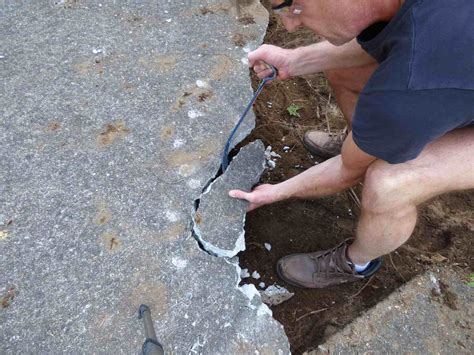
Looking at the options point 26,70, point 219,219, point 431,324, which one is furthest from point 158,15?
point 431,324

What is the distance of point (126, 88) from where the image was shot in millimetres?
2186

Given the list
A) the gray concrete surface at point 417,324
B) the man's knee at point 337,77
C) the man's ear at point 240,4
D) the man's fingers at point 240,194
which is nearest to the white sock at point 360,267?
the gray concrete surface at point 417,324

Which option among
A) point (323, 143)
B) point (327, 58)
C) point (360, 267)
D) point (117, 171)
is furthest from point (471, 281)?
point (117, 171)

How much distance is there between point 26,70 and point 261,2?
152 cm

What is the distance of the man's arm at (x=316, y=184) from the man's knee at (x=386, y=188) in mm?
122

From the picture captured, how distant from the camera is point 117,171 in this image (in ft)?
6.26

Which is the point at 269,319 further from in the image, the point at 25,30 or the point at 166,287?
the point at 25,30

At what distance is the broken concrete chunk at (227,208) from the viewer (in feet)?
5.82

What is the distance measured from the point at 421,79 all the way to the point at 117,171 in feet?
4.22

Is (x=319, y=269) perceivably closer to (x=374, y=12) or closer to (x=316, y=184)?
(x=316, y=184)

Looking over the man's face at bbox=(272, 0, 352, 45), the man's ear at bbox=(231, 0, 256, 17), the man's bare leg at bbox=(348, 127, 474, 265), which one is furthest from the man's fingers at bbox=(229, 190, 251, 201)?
the man's ear at bbox=(231, 0, 256, 17)

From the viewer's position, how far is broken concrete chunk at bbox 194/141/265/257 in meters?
1.78

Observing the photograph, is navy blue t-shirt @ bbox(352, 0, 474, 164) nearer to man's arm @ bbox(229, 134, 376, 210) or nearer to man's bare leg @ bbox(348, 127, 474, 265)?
man's bare leg @ bbox(348, 127, 474, 265)

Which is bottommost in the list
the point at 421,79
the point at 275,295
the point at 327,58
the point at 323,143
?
the point at 275,295
